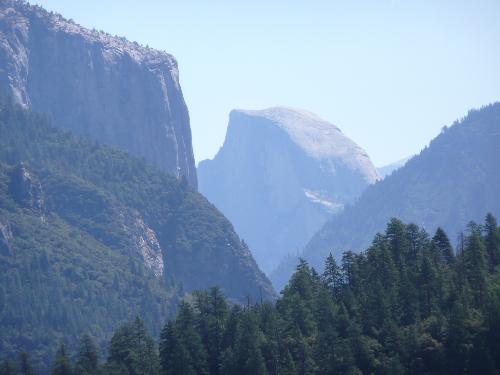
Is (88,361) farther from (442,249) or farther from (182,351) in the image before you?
(442,249)

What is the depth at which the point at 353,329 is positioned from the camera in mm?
120562

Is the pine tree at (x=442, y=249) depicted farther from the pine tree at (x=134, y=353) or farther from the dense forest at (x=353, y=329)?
the pine tree at (x=134, y=353)

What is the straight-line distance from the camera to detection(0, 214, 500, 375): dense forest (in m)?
117

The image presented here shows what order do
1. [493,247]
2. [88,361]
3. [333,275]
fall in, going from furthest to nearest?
[493,247]
[333,275]
[88,361]

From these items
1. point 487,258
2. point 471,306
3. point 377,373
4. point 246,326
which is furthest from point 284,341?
point 487,258

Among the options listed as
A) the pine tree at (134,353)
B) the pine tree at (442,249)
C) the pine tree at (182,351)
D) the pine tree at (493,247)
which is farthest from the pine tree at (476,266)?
the pine tree at (134,353)

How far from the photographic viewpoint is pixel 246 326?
126 metres

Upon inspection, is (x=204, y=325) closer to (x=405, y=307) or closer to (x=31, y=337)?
(x=405, y=307)

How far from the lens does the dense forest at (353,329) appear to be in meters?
117

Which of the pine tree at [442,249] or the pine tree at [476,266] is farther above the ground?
the pine tree at [442,249]

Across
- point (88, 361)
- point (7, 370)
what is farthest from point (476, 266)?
point (7, 370)

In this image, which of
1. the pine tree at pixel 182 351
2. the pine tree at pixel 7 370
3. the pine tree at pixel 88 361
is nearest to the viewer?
the pine tree at pixel 182 351

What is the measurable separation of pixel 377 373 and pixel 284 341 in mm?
12203

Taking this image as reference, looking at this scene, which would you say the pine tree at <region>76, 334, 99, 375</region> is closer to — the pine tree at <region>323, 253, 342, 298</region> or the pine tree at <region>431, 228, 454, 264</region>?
the pine tree at <region>323, 253, 342, 298</region>
